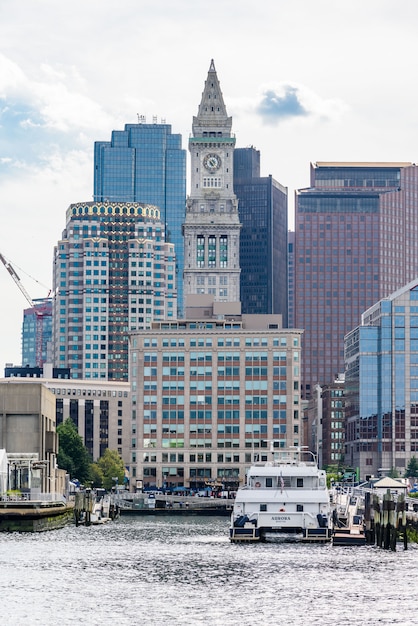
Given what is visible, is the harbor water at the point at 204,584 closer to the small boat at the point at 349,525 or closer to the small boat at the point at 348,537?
the small boat at the point at 348,537

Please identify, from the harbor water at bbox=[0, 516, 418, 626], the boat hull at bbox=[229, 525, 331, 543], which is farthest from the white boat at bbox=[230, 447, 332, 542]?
the harbor water at bbox=[0, 516, 418, 626]

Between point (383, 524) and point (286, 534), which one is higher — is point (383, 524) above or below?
above

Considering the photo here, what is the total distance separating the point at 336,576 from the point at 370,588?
7.23 meters

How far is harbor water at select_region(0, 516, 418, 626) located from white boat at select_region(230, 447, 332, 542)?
73.0 inches

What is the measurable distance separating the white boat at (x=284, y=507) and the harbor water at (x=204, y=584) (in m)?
1.85

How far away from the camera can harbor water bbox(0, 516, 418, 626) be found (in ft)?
258

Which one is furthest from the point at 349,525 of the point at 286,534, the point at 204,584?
the point at 204,584

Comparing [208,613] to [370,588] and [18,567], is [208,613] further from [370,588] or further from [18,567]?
[18,567]

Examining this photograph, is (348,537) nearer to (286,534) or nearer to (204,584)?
(286,534)

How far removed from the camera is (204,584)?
9319 centimetres

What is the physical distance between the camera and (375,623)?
251 feet

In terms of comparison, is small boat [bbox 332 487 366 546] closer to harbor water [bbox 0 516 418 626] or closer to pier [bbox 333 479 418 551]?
pier [bbox 333 479 418 551]

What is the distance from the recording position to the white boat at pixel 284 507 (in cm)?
12800

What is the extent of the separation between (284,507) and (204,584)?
35385 millimetres
